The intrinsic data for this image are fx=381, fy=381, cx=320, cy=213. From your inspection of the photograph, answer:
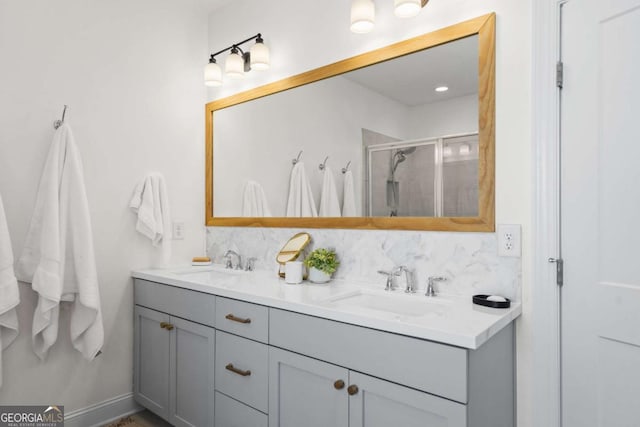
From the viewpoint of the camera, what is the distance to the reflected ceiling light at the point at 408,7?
5.08 feet

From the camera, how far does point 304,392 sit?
56.9 inches

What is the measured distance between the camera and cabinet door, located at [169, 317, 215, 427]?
1.83 m

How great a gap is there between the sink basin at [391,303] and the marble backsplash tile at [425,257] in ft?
0.32

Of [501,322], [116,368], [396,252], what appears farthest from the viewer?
[116,368]

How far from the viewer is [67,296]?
6.32ft

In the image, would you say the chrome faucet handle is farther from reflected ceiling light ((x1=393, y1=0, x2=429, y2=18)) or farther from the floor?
reflected ceiling light ((x1=393, y1=0, x2=429, y2=18))

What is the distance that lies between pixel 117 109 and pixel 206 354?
152 cm

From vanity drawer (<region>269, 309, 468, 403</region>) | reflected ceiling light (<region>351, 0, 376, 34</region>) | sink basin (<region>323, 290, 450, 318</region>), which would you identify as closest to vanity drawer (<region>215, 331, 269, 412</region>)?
vanity drawer (<region>269, 309, 468, 403</region>)

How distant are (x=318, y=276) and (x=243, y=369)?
548mm

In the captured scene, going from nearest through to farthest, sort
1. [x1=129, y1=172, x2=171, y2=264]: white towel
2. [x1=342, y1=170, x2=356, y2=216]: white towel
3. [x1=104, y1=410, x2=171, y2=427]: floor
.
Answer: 1. [x1=342, y1=170, x2=356, y2=216]: white towel
2. [x1=104, y1=410, x2=171, y2=427]: floor
3. [x1=129, y1=172, x2=171, y2=264]: white towel

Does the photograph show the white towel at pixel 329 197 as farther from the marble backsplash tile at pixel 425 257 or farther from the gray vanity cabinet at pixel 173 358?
the gray vanity cabinet at pixel 173 358

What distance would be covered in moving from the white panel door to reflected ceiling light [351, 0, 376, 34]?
763mm

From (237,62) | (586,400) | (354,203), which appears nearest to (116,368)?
(354,203)

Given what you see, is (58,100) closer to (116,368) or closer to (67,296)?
(67,296)
